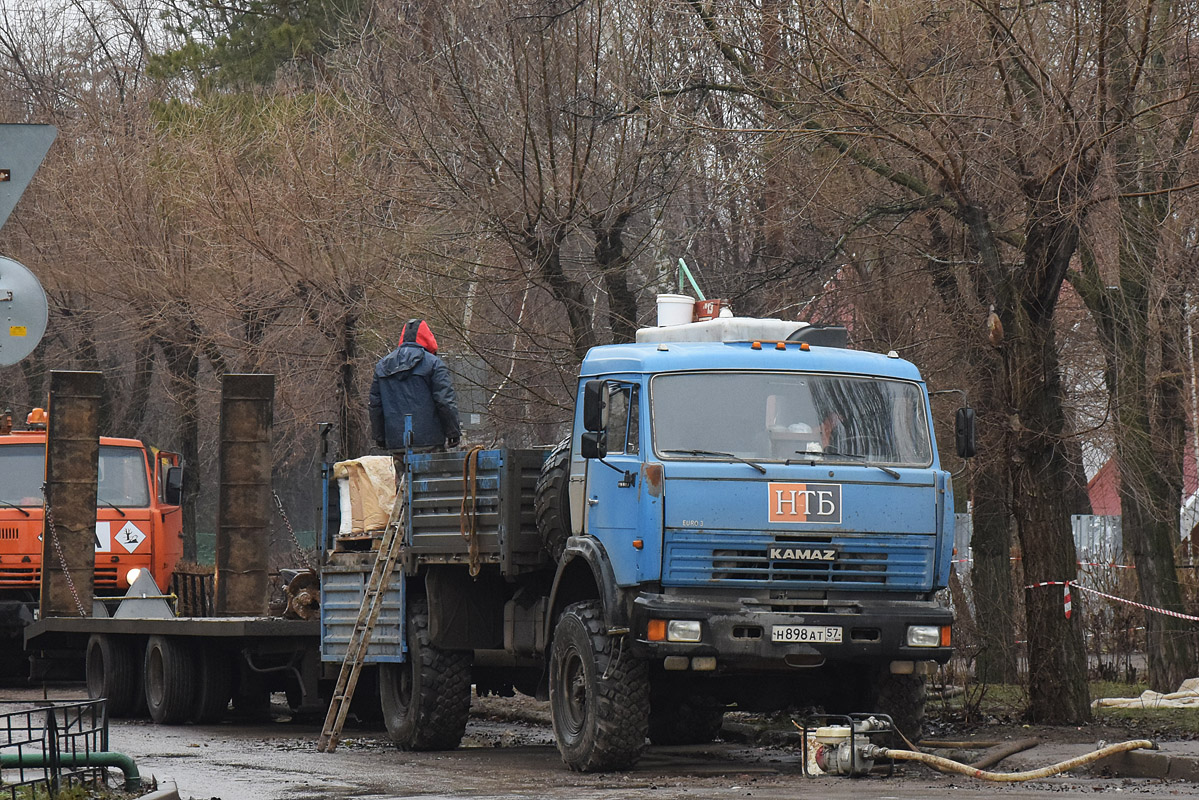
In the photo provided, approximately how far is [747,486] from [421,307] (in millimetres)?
8047

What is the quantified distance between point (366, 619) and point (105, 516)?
24.2 ft

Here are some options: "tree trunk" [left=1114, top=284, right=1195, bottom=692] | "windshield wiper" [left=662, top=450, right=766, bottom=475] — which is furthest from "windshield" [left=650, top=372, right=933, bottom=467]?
"tree trunk" [left=1114, top=284, right=1195, bottom=692]

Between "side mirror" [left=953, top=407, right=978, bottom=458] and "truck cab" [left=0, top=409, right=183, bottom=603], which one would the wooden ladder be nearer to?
"side mirror" [left=953, top=407, right=978, bottom=458]

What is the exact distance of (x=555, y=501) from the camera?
11.5 meters

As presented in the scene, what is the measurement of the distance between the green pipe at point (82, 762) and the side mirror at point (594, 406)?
3257 millimetres

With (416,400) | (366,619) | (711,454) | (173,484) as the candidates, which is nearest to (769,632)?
(711,454)

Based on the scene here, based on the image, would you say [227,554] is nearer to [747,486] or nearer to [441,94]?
[441,94]

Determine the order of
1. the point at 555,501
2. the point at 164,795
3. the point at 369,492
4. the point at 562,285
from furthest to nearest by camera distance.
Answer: the point at 562,285 < the point at 369,492 < the point at 555,501 < the point at 164,795

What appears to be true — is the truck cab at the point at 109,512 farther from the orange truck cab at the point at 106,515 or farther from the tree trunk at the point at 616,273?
the tree trunk at the point at 616,273

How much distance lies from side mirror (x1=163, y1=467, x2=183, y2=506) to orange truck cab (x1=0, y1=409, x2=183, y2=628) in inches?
0.4

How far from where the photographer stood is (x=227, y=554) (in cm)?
1709

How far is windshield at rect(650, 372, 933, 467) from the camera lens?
10531 millimetres

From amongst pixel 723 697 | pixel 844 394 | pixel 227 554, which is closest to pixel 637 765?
pixel 723 697

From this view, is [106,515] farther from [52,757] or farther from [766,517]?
[52,757]
